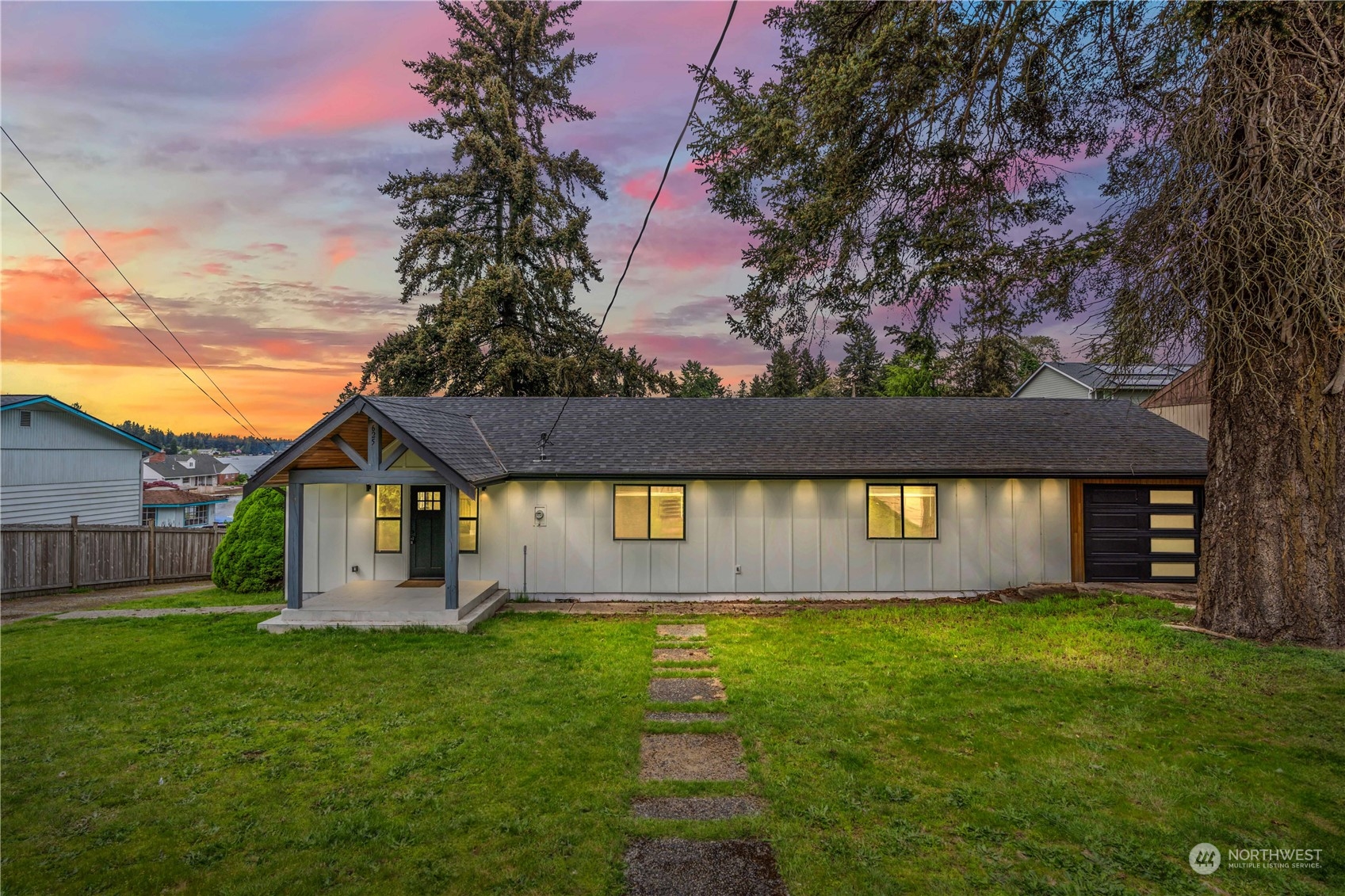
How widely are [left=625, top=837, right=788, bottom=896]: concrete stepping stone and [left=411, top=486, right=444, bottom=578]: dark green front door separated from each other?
9228 mm

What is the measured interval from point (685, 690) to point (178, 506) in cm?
4038

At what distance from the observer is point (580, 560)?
11.6 metres

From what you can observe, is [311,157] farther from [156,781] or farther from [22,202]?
[156,781]

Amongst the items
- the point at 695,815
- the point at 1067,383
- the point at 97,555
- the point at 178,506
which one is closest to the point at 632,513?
the point at 695,815

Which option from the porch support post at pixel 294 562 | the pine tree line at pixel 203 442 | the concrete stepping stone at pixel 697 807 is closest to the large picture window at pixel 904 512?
the concrete stepping stone at pixel 697 807

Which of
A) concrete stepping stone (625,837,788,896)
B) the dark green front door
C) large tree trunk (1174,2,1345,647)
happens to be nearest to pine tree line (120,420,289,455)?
the dark green front door

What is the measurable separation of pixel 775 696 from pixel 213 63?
41.2ft

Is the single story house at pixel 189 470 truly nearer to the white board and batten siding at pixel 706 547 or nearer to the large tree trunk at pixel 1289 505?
the white board and batten siding at pixel 706 547

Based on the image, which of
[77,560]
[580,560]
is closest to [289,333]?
[77,560]

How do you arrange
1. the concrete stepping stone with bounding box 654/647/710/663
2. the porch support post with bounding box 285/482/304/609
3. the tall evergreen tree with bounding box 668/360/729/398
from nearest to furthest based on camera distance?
the concrete stepping stone with bounding box 654/647/710/663, the porch support post with bounding box 285/482/304/609, the tall evergreen tree with bounding box 668/360/729/398

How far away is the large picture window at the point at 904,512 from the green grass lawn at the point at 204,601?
41.0 ft

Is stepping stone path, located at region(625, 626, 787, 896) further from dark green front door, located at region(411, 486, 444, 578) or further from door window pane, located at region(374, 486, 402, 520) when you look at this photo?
door window pane, located at region(374, 486, 402, 520)

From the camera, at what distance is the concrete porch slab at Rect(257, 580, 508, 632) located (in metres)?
9.05

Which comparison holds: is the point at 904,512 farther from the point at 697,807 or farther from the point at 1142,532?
the point at 697,807
